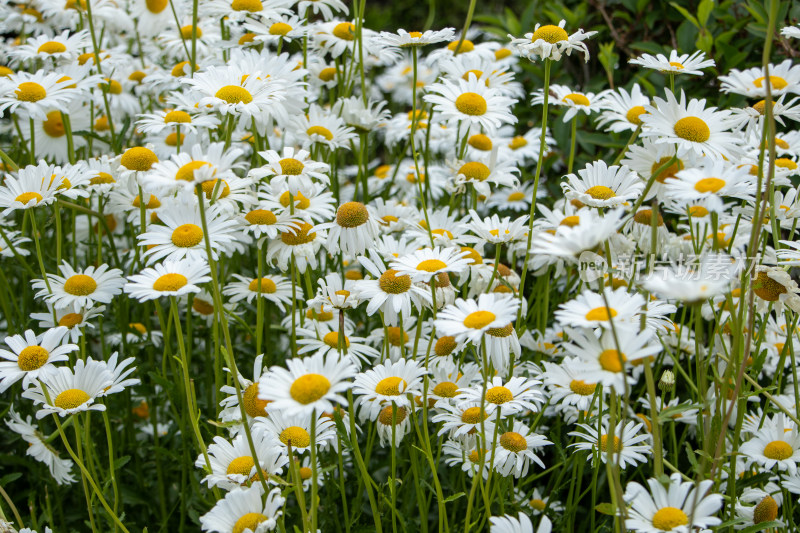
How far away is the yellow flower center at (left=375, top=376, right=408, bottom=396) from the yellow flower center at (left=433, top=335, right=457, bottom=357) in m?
0.23

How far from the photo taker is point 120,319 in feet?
7.19

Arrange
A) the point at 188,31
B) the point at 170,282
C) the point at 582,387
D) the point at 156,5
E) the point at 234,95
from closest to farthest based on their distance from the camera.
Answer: the point at 170,282 → the point at 582,387 → the point at 234,95 → the point at 188,31 → the point at 156,5

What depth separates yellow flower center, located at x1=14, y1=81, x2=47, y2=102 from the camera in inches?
79.8

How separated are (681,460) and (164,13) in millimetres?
2488

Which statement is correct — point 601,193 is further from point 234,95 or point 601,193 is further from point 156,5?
point 156,5

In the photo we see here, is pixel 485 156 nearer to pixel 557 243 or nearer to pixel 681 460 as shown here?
pixel 681 460

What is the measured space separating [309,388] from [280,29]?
146 centimetres

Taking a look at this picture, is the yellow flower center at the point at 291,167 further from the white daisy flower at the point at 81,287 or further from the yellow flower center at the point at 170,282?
the white daisy flower at the point at 81,287

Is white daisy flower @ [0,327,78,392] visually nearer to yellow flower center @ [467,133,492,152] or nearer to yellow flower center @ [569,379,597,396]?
yellow flower center @ [569,379,597,396]

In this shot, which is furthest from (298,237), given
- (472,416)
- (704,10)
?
(704,10)

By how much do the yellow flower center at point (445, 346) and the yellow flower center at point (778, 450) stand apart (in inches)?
29.1

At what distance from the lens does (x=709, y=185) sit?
1.24m

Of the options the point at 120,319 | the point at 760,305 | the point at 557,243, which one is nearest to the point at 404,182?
the point at 120,319

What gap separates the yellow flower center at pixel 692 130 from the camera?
155 cm
